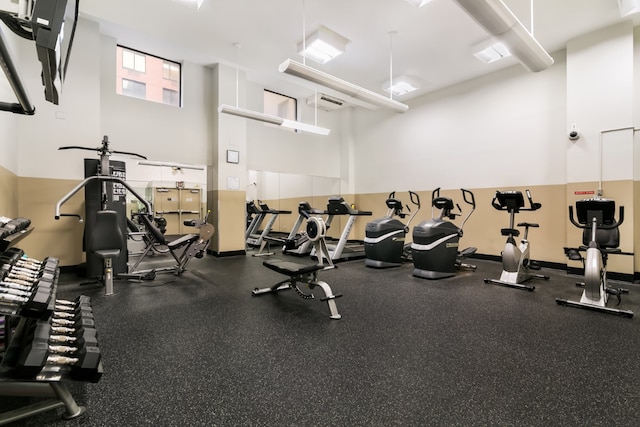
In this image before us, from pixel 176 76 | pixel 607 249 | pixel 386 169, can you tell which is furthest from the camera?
pixel 386 169

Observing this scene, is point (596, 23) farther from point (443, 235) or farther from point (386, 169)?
point (386, 169)

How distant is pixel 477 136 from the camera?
6113 millimetres

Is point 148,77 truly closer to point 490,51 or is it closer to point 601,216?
point 490,51

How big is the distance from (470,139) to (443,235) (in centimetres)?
302

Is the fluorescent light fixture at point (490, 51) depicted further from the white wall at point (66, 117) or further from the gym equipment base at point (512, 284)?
the white wall at point (66, 117)

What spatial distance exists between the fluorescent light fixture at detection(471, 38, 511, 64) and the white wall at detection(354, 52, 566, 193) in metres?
0.79

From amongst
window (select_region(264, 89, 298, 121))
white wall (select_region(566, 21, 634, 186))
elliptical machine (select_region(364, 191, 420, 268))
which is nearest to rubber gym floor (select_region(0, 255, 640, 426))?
elliptical machine (select_region(364, 191, 420, 268))

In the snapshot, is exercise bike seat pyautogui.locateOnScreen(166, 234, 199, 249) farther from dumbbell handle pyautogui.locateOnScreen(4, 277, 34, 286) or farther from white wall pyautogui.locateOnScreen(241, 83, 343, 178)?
dumbbell handle pyautogui.locateOnScreen(4, 277, 34, 286)

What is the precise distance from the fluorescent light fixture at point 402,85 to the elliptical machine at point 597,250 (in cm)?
394

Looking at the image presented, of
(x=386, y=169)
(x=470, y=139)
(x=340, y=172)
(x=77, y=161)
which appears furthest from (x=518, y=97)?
(x=77, y=161)

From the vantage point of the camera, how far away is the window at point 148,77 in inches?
215

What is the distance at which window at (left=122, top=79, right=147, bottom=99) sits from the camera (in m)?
5.45

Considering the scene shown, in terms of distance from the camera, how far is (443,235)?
4.32 meters

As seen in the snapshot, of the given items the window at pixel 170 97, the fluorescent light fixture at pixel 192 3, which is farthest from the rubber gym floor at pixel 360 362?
the window at pixel 170 97
